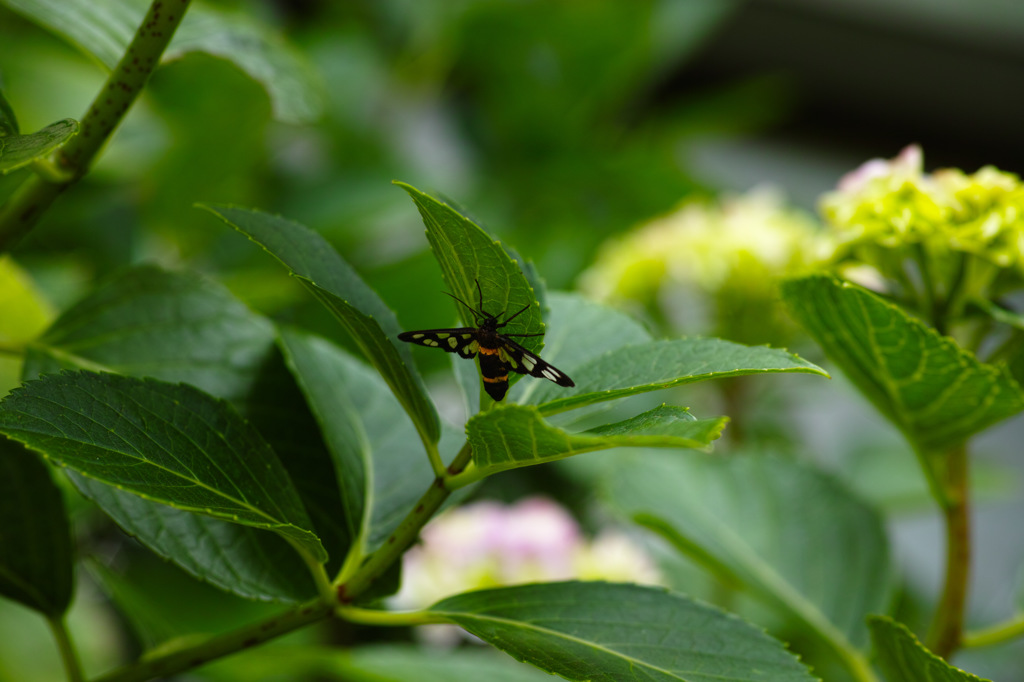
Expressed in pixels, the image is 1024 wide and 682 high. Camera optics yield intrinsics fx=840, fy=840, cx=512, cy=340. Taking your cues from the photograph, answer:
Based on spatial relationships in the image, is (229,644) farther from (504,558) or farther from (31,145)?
(504,558)

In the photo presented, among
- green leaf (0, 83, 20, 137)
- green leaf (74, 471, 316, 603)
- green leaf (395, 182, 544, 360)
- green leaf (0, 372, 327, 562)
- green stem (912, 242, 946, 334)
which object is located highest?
green stem (912, 242, 946, 334)

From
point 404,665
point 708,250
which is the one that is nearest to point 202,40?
point 404,665

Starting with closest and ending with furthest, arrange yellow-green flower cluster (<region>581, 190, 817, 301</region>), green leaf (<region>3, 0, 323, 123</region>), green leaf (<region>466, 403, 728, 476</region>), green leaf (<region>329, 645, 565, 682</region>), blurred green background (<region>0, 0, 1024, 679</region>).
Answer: green leaf (<region>466, 403, 728, 476</region>) < green leaf (<region>3, 0, 323, 123</region>) < green leaf (<region>329, 645, 565, 682</region>) < blurred green background (<region>0, 0, 1024, 679</region>) < yellow-green flower cluster (<region>581, 190, 817, 301</region>)

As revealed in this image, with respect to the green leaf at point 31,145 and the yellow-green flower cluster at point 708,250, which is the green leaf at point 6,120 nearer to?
the green leaf at point 31,145

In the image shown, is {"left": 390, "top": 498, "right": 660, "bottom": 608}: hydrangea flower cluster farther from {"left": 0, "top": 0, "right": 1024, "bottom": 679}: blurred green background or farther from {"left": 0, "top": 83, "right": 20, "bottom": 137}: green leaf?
{"left": 0, "top": 83, "right": 20, "bottom": 137}: green leaf

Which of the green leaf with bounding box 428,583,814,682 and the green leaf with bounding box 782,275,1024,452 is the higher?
the green leaf with bounding box 782,275,1024,452

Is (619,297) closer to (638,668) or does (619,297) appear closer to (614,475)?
(614,475)

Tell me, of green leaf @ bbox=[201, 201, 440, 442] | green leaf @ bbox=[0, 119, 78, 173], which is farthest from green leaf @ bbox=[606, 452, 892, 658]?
green leaf @ bbox=[0, 119, 78, 173]
